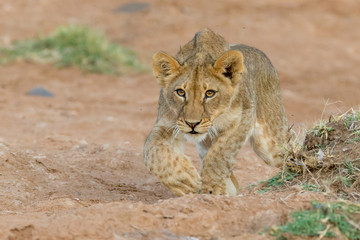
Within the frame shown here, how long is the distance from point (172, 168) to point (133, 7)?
1438 centimetres

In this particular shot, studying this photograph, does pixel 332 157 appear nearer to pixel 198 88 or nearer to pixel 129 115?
pixel 198 88

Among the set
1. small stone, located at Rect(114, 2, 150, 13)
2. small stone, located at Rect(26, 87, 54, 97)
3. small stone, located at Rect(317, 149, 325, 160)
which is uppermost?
small stone, located at Rect(317, 149, 325, 160)

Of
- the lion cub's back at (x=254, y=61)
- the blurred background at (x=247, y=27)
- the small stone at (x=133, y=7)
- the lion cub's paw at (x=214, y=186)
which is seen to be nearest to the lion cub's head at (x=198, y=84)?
the lion cub's paw at (x=214, y=186)

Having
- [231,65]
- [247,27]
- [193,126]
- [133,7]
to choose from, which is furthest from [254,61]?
[133,7]

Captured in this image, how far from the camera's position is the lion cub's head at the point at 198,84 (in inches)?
202

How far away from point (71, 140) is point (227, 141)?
2729 mm

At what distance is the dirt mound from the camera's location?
15.8 feet

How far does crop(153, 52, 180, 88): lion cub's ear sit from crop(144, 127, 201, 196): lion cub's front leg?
0.51 meters

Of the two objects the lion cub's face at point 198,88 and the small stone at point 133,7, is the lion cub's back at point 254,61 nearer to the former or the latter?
the lion cub's face at point 198,88

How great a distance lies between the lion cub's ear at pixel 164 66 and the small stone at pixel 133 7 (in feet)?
44.8

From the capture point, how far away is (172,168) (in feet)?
17.2

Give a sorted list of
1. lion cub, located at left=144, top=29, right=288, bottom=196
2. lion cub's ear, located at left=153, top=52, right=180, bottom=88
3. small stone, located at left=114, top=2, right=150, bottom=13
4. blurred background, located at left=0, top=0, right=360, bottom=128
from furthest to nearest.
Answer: small stone, located at left=114, top=2, right=150, bottom=13 < blurred background, located at left=0, top=0, right=360, bottom=128 < lion cub's ear, located at left=153, top=52, right=180, bottom=88 < lion cub, located at left=144, top=29, right=288, bottom=196

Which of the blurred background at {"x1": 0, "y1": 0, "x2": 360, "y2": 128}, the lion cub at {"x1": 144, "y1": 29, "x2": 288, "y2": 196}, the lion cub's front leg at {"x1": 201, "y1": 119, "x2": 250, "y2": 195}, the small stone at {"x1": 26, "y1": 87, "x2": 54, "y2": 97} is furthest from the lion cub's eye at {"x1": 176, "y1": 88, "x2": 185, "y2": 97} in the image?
the blurred background at {"x1": 0, "y1": 0, "x2": 360, "y2": 128}

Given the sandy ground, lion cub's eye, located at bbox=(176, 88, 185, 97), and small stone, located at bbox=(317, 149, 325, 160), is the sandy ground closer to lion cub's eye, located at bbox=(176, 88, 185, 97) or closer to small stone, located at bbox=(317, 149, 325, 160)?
small stone, located at bbox=(317, 149, 325, 160)
